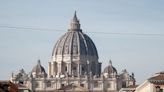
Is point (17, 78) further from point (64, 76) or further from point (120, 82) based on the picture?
point (120, 82)

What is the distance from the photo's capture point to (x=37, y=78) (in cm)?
19962

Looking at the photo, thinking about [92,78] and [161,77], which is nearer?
[161,77]

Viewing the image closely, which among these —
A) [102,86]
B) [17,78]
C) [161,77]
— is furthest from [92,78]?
[161,77]

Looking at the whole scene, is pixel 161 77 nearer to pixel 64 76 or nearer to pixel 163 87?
pixel 163 87

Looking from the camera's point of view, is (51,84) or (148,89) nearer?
(148,89)

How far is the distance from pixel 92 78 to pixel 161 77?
12002 cm

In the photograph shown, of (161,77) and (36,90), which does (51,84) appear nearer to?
(36,90)

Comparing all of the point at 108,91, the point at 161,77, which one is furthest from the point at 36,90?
the point at 161,77

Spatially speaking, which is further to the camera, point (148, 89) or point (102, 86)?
point (102, 86)

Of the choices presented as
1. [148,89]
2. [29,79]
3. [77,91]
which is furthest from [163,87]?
[29,79]

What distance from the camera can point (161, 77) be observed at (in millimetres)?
78438

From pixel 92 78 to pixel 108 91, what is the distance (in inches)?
208

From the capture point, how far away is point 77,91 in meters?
188

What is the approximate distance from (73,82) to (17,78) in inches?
548
